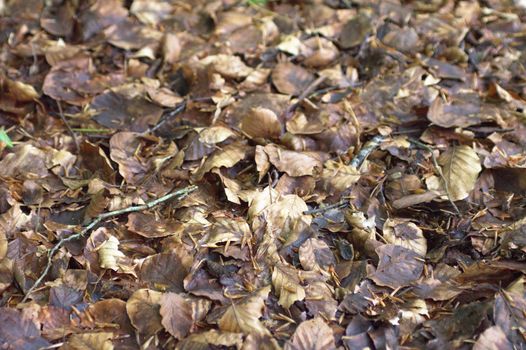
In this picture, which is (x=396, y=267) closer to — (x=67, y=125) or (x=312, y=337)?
(x=312, y=337)

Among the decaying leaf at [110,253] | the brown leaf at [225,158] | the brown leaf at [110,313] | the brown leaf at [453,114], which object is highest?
the brown leaf at [225,158]

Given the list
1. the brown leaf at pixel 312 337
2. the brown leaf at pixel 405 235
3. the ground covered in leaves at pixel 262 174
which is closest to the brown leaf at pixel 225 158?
the ground covered in leaves at pixel 262 174

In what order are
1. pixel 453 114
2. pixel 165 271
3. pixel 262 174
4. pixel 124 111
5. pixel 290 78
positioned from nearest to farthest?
1. pixel 165 271
2. pixel 262 174
3. pixel 453 114
4. pixel 124 111
5. pixel 290 78

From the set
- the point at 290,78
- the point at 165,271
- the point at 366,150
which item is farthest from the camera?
the point at 290,78

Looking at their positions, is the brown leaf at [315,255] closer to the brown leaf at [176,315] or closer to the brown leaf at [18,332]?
the brown leaf at [176,315]

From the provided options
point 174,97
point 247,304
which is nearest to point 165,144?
point 174,97

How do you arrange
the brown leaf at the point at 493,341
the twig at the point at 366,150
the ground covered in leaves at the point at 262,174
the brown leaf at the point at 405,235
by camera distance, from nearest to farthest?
the brown leaf at the point at 493,341 → the ground covered in leaves at the point at 262,174 → the brown leaf at the point at 405,235 → the twig at the point at 366,150

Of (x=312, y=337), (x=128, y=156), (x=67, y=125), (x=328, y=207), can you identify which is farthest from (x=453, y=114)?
(x=67, y=125)
